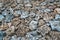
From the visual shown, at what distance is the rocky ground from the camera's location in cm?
132

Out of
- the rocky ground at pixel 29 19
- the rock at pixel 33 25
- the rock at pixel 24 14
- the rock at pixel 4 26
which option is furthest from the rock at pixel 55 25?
the rock at pixel 4 26

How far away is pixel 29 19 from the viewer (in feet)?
4.93

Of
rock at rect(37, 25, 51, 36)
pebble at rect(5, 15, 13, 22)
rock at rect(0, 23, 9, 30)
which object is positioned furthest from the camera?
pebble at rect(5, 15, 13, 22)

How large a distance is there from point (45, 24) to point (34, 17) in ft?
0.53

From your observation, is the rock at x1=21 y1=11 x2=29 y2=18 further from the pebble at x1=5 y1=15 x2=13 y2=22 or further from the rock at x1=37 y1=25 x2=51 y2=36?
the rock at x1=37 y1=25 x2=51 y2=36

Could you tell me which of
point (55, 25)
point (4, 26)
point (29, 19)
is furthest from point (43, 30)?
point (4, 26)

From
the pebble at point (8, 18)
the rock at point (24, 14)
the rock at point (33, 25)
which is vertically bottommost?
the rock at point (33, 25)

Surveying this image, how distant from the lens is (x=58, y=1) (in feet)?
5.61

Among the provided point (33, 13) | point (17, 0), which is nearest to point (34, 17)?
point (33, 13)

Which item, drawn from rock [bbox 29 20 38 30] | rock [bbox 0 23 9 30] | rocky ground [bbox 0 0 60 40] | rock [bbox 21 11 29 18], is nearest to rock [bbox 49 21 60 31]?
rocky ground [bbox 0 0 60 40]

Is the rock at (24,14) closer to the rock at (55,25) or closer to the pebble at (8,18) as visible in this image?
the pebble at (8,18)

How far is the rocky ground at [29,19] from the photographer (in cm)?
132

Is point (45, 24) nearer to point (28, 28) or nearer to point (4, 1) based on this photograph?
point (28, 28)

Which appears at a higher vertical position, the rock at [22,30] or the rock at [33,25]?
the rock at [33,25]
